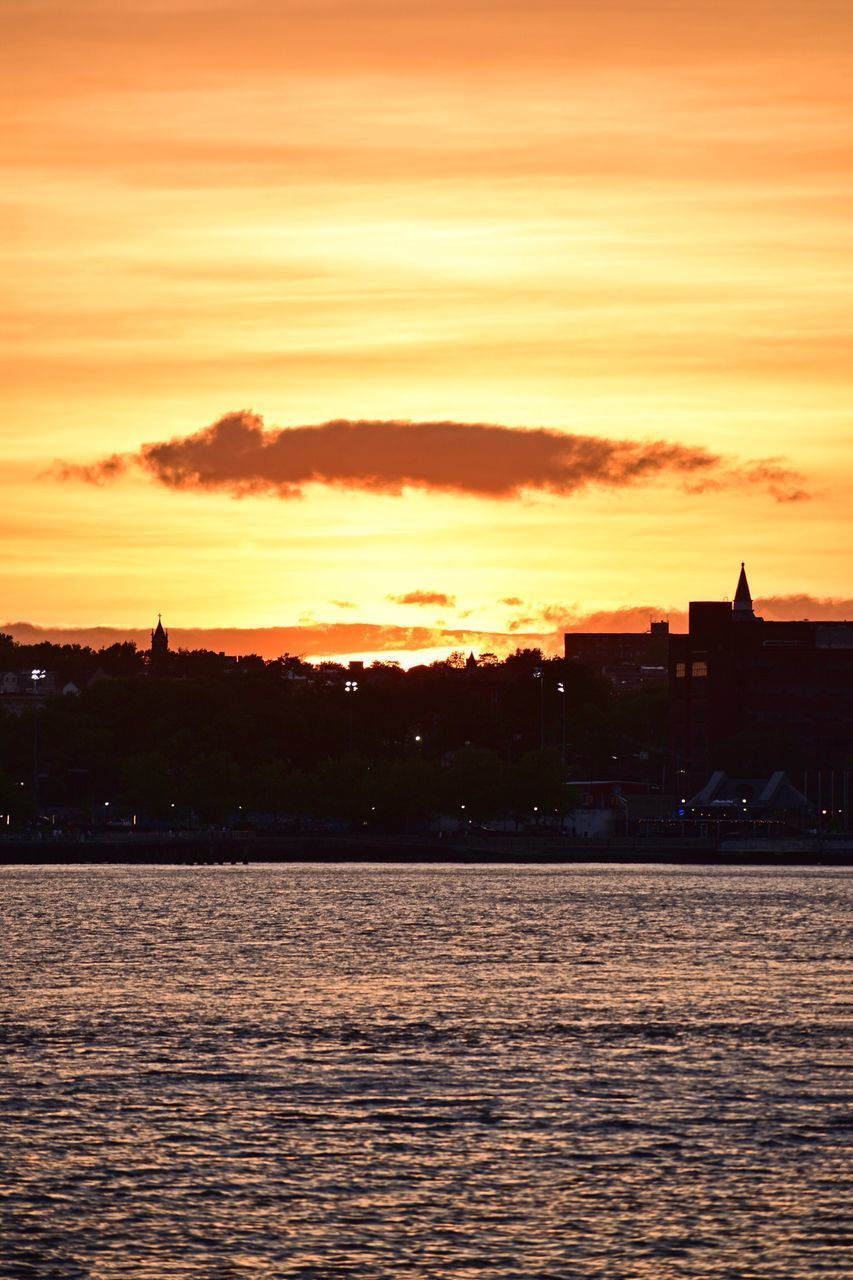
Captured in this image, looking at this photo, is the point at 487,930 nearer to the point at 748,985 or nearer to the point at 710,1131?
the point at 748,985

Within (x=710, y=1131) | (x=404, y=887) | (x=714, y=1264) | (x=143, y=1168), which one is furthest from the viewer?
(x=404, y=887)

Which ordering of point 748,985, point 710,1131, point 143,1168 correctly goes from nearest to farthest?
point 143,1168, point 710,1131, point 748,985

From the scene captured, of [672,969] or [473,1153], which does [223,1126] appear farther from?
[672,969]

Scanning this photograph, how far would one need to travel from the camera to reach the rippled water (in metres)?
36.5

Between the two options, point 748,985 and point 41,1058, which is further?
point 748,985

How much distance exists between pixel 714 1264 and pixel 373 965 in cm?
6170

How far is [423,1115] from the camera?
4959cm

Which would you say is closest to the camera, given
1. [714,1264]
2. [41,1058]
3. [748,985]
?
[714,1264]

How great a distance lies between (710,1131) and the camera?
47.1m

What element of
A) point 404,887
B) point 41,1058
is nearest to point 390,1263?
point 41,1058

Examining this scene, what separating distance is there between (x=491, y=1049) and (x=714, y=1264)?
27450 mm

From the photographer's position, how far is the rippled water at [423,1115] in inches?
1436

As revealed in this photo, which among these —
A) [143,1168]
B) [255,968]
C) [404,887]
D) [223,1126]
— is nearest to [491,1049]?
[223,1126]

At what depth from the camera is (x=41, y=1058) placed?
195 ft
